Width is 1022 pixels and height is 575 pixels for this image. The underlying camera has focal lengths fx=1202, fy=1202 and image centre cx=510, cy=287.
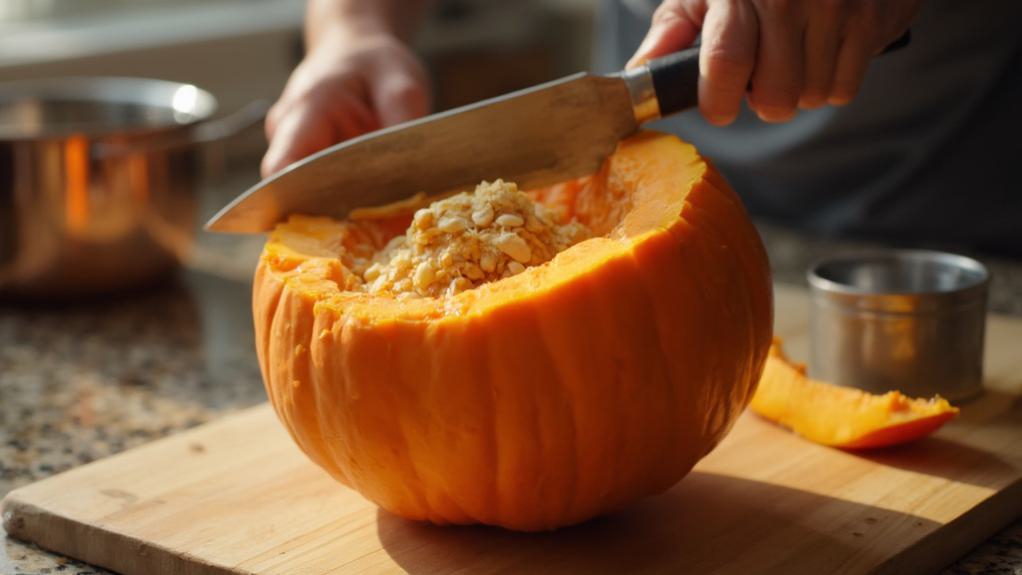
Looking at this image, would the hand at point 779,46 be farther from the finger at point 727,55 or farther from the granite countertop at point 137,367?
the granite countertop at point 137,367

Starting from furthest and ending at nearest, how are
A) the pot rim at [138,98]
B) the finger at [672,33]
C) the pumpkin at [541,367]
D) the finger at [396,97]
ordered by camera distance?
the pot rim at [138,98]
the finger at [396,97]
the finger at [672,33]
the pumpkin at [541,367]

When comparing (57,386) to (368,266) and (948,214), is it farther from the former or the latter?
→ (948,214)

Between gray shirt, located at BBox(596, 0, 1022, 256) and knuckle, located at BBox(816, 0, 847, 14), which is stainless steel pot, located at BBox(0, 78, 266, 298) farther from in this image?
knuckle, located at BBox(816, 0, 847, 14)

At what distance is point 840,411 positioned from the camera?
4.35 feet

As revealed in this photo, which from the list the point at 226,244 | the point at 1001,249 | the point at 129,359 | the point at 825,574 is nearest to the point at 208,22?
the point at 226,244

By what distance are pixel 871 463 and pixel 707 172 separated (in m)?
0.38

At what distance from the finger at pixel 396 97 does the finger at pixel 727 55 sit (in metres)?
0.50

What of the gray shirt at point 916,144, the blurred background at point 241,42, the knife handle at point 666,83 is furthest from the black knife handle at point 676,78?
the blurred background at point 241,42

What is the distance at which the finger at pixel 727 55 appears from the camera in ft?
3.92

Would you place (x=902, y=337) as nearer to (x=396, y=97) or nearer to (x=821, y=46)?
(x=821, y=46)

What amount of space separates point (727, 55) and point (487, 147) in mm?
265

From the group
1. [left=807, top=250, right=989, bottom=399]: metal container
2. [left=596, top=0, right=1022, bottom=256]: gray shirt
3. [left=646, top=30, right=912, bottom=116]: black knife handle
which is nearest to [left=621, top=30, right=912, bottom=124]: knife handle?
[left=646, top=30, right=912, bottom=116]: black knife handle

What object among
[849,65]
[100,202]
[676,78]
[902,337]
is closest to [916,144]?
[902,337]

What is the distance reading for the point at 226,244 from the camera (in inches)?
94.1
